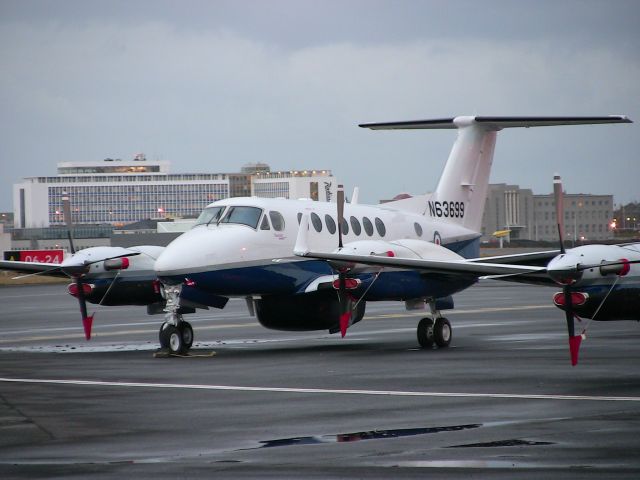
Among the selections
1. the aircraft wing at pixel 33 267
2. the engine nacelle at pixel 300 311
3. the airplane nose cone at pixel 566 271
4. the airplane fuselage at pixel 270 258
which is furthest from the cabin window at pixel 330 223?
the airplane nose cone at pixel 566 271

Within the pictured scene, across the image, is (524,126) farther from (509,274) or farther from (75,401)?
(75,401)

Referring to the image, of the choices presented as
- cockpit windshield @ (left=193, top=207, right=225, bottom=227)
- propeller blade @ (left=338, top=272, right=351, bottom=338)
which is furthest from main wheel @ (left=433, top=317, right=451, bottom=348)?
cockpit windshield @ (left=193, top=207, right=225, bottom=227)

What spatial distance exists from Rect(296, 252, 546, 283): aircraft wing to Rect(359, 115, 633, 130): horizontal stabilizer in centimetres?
707

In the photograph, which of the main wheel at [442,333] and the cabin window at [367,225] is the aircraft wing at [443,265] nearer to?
the main wheel at [442,333]

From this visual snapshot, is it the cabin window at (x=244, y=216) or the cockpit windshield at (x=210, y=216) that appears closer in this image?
the cabin window at (x=244, y=216)

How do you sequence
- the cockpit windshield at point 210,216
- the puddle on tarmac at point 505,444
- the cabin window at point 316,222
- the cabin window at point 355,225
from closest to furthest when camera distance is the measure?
the puddle on tarmac at point 505,444 < the cockpit windshield at point 210,216 < the cabin window at point 316,222 < the cabin window at point 355,225

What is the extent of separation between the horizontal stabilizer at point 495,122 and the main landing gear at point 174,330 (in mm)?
8337

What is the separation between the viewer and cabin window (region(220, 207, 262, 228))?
24219 millimetres

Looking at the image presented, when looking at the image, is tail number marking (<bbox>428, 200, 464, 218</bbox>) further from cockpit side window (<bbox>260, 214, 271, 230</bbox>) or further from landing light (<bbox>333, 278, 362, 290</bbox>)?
landing light (<bbox>333, 278, 362, 290</bbox>)

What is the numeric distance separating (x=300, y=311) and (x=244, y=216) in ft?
8.30

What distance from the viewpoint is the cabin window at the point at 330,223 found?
2569cm

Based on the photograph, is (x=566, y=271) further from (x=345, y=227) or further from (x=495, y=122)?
(x=495, y=122)

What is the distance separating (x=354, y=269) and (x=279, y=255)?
1.99 m

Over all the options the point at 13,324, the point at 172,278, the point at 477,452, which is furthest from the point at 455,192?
the point at 477,452
